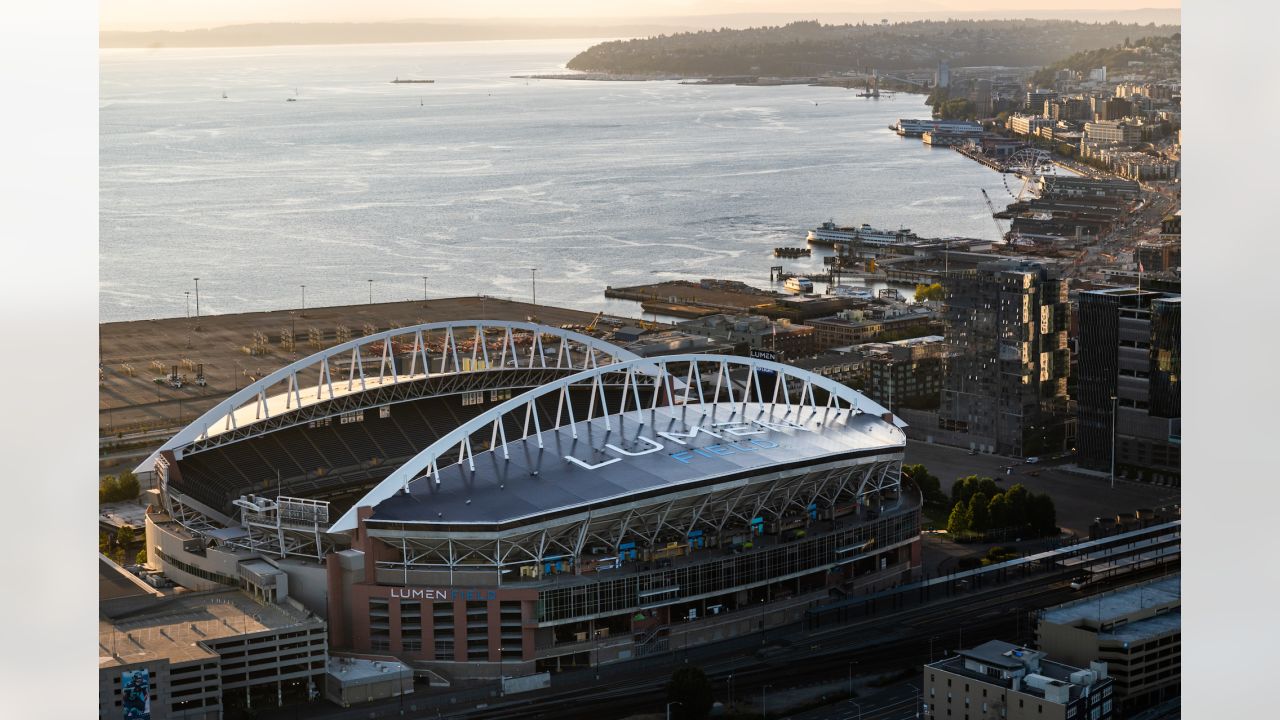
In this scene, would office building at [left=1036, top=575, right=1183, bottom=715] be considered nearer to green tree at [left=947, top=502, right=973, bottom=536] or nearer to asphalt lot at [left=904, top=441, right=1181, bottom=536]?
green tree at [left=947, top=502, right=973, bottom=536]

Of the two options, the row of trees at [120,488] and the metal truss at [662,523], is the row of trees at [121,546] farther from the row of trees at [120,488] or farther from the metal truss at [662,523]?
the metal truss at [662,523]

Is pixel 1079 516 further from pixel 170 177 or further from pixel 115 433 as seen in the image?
pixel 170 177

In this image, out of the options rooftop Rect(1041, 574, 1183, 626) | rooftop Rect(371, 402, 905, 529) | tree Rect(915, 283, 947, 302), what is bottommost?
rooftop Rect(1041, 574, 1183, 626)

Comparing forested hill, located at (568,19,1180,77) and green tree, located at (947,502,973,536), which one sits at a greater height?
forested hill, located at (568,19,1180,77)

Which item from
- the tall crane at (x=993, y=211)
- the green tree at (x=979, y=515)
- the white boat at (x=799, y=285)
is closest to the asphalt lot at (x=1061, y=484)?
the green tree at (x=979, y=515)

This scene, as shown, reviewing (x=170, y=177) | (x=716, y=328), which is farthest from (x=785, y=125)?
(x=716, y=328)

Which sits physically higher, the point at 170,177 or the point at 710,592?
the point at 170,177

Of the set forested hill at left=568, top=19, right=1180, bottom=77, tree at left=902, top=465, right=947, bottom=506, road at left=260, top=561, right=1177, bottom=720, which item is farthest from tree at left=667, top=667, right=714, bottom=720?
forested hill at left=568, top=19, right=1180, bottom=77
